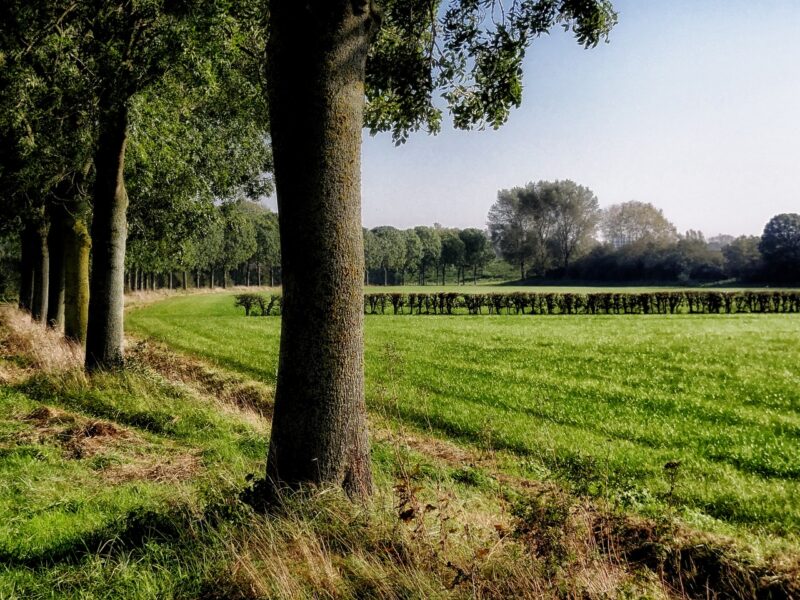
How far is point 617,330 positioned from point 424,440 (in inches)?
793

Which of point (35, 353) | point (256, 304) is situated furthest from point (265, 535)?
point (256, 304)

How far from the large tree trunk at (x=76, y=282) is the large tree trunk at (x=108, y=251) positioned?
2847mm

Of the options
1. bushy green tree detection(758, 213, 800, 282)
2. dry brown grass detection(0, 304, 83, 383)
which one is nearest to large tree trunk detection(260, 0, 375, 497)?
dry brown grass detection(0, 304, 83, 383)

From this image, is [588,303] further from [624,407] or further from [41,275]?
[41,275]

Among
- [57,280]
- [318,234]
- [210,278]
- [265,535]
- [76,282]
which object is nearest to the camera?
[265,535]

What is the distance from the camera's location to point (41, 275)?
20938 millimetres

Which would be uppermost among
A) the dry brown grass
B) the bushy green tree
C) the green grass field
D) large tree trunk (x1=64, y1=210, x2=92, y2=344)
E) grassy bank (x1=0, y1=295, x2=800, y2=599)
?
the bushy green tree

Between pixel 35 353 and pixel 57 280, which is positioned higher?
pixel 57 280

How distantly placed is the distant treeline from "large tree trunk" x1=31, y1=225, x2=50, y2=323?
727 inches

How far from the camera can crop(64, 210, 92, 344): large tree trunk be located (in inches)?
523

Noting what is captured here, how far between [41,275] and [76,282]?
31.6 feet

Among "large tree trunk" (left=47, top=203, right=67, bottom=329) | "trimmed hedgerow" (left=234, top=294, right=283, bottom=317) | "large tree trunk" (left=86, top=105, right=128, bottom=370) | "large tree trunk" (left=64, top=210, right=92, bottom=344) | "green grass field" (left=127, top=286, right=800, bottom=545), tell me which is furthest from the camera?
"trimmed hedgerow" (left=234, top=294, right=283, bottom=317)

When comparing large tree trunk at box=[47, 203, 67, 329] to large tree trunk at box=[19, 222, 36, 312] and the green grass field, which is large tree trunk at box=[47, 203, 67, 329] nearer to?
the green grass field

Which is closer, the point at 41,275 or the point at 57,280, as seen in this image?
the point at 57,280
